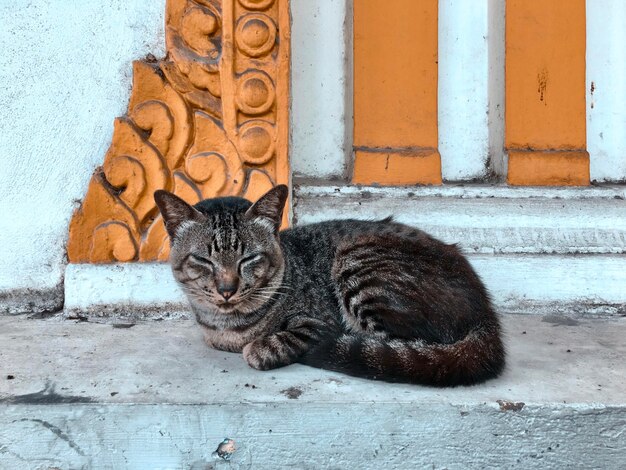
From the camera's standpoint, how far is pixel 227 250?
2559 millimetres

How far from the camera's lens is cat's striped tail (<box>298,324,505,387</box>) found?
7.39 ft

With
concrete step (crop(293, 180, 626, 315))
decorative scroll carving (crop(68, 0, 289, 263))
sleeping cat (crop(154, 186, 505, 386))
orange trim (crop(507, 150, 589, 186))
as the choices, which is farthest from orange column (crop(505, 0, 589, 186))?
decorative scroll carving (crop(68, 0, 289, 263))

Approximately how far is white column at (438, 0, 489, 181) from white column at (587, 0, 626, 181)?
1.94ft

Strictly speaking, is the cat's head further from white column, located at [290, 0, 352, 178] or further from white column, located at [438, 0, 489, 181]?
white column, located at [438, 0, 489, 181]

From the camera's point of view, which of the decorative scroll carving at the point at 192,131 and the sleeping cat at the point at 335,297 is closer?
the sleeping cat at the point at 335,297

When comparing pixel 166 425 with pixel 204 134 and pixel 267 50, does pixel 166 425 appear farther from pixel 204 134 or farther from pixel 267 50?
pixel 267 50

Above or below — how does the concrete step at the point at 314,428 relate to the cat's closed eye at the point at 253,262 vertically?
below

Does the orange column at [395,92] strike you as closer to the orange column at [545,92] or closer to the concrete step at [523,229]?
the concrete step at [523,229]

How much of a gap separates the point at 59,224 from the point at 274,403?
5.50 ft

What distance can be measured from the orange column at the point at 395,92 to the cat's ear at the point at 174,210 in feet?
3.62

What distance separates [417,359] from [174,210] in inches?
40.9

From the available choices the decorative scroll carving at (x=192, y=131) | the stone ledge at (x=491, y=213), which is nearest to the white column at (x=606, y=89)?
the stone ledge at (x=491, y=213)

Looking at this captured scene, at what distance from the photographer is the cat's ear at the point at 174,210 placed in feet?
8.45

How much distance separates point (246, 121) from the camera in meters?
3.22
